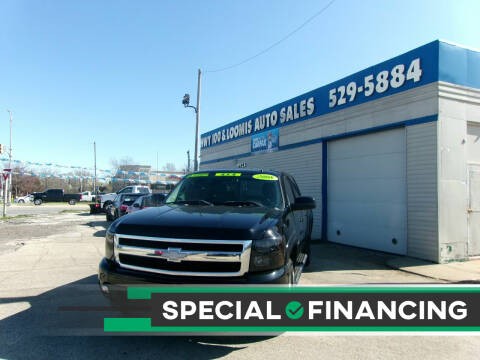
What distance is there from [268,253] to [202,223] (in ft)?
2.33

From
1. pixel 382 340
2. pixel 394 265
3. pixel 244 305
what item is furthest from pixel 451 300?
pixel 394 265

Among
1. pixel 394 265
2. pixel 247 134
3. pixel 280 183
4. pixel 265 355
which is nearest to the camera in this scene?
pixel 265 355

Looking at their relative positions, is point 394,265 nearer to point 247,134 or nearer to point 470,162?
point 470,162

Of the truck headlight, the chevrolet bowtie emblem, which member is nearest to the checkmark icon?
the truck headlight

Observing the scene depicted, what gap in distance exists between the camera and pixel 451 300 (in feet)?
13.2

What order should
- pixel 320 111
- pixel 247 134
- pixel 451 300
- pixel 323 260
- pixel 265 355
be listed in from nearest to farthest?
1. pixel 265 355
2. pixel 451 300
3. pixel 323 260
4. pixel 320 111
5. pixel 247 134

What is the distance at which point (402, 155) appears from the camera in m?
9.62

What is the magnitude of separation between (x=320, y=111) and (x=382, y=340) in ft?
32.3

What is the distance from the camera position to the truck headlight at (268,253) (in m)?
3.37

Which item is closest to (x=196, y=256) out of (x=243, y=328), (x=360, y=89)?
(x=243, y=328)

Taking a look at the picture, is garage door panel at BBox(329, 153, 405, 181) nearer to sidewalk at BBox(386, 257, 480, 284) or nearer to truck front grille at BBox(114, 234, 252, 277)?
sidewalk at BBox(386, 257, 480, 284)

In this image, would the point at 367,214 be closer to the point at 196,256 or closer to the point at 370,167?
the point at 370,167

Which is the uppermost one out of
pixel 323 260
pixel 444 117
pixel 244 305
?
pixel 444 117

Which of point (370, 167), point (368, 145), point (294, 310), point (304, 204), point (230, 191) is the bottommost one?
point (294, 310)
